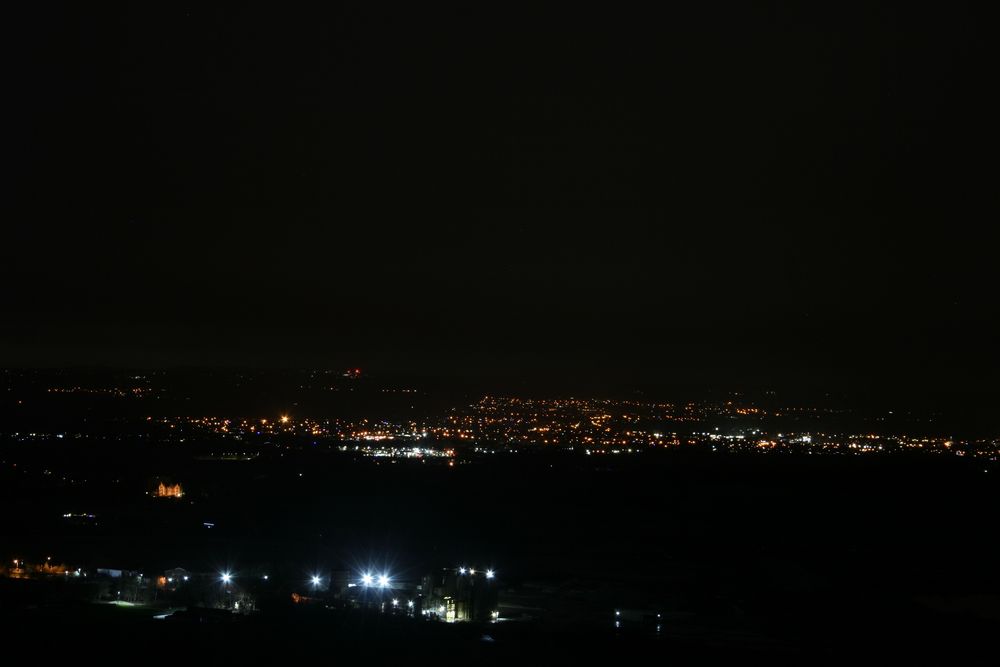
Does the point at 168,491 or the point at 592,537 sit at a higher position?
the point at 592,537

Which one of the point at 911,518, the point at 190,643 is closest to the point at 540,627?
the point at 190,643

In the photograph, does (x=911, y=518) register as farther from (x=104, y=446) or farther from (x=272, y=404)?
(x=272, y=404)

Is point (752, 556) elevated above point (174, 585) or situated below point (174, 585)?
below

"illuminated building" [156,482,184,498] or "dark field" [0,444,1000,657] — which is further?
"illuminated building" [156,482,184,498]

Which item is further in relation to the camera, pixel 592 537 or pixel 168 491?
pixel 168 491

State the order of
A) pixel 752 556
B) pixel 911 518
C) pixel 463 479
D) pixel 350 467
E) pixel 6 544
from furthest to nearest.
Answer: pixel 350 467, pixel 463 479, pixel 911 518, pixel 752 556, pixel 6 544

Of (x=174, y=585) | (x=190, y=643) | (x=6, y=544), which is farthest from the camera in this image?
(x=6, y=544)

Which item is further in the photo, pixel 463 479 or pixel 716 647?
pixel 463 479

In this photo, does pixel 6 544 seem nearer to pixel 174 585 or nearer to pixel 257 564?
pixel 257 564

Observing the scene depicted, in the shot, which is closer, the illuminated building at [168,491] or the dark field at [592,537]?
the dark field at [592,537]
